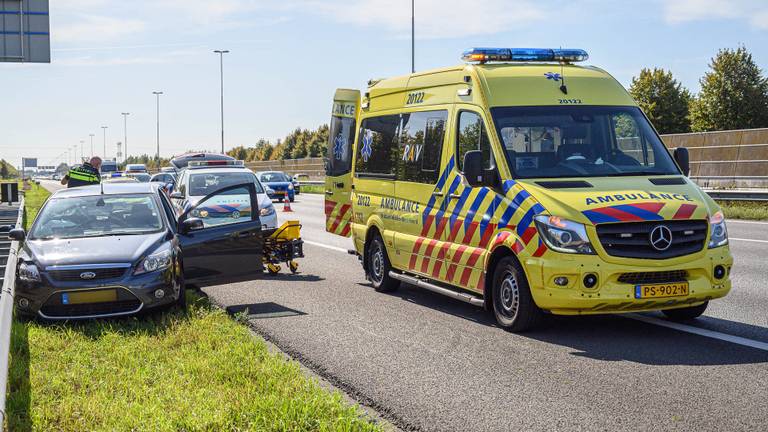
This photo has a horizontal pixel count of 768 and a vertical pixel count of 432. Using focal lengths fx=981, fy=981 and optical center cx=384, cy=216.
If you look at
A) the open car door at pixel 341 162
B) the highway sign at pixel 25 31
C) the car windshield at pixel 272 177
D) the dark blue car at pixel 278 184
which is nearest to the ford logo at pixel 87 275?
the open car door at pixel 341 162

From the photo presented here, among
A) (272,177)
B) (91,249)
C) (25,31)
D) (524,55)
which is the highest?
(25,31)

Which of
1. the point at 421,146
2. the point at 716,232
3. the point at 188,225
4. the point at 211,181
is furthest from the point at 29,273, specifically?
the point at 211,181

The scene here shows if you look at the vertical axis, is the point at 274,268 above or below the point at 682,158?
below

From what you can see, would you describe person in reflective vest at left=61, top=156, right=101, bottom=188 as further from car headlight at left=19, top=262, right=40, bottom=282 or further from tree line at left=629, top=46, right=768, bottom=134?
tree line at left=629, top=46, right=768, bottom=134

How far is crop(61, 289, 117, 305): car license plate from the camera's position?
9383mm

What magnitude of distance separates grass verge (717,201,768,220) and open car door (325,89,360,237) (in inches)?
500

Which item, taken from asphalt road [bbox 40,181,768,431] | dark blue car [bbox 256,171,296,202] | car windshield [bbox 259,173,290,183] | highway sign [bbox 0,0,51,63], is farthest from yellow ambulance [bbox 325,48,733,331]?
highway sign [bbox 0,0,51,63]

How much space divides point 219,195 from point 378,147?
25.6 feet

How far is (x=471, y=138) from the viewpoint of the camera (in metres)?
9.73

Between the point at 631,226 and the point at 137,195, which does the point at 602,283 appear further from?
the point at 137,195

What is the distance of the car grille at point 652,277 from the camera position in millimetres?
8070

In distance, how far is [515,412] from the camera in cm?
604

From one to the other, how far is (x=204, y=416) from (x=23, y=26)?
3736 centimetres

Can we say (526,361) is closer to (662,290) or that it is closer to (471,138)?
(662,290)
